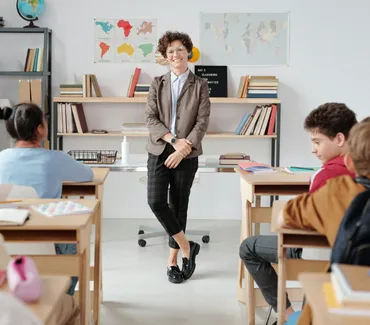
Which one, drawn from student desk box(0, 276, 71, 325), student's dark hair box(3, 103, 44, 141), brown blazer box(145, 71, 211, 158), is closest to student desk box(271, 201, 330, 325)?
student desk box(0, 276, 71, 325)

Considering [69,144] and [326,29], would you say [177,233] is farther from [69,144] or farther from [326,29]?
[326,29]

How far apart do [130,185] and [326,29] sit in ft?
7.67

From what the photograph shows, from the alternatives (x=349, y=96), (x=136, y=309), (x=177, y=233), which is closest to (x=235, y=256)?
(x=177, y=233)

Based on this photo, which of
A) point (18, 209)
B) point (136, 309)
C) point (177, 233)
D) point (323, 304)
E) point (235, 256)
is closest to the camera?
point (323, 304)

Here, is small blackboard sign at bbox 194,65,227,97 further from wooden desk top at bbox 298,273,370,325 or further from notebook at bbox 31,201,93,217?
wooden desk top at bbox 298,273,370,325

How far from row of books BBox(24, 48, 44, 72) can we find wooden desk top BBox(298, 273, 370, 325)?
4.50 m

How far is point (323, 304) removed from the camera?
1.51 m

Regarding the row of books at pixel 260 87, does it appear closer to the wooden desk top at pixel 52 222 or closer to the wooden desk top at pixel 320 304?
the wooden desk top at pixel 52 222

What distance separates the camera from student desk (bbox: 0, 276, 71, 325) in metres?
1.58

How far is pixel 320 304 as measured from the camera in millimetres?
1514

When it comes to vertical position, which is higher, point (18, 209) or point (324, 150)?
point (324, 150)

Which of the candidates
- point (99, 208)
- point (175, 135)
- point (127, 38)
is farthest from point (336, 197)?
point (127, 38)

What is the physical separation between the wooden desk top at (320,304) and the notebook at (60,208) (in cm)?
120

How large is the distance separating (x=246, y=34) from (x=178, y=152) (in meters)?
2.28
